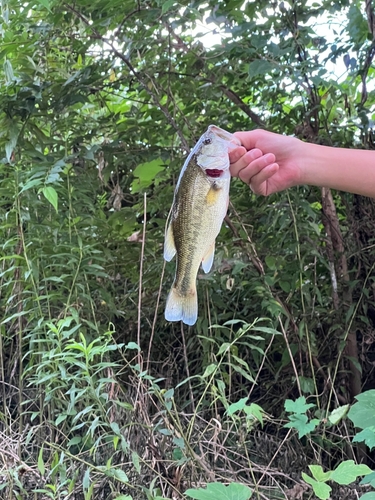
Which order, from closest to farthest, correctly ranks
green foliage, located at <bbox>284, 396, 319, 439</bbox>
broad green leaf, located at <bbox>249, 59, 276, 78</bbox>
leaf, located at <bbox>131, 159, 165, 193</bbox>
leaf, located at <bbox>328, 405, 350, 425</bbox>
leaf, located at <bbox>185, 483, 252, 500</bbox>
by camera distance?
leaf, located at <bbox>185, 483, 252, 500</bbox> < green foliage, located at <bbox>284, 396, 319, 439</bbox> < leaf, located at <bbox>328, 405, 350, 425</bbox> < broad green leaf, located at <bbox>249, 59, 276, 78</bbox> < leaf, located at <bbox>131, 159, 165, 193</bbox>

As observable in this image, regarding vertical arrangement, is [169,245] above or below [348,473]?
above

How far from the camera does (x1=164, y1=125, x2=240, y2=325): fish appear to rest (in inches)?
47.0

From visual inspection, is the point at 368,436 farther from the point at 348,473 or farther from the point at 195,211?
the point at 195,211

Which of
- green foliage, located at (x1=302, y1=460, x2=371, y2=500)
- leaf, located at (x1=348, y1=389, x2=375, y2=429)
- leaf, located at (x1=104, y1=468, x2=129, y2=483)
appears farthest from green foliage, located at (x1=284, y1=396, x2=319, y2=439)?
leaf, located at (x1=104, y1=468, x2=129, y2=483)

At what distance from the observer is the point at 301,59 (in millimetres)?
2047

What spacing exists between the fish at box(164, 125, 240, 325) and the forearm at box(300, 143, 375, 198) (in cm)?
45

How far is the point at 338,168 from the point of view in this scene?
62.0 inches

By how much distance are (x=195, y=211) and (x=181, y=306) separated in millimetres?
245

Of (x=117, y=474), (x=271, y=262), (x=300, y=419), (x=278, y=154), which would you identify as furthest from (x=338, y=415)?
(x=278, y=154)

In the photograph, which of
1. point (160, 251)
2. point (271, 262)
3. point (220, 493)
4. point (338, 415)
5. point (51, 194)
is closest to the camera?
point (220, 493)

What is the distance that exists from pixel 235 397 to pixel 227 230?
0.79 metres

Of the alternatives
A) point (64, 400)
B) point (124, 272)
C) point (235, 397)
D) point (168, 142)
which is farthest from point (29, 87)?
point (235, 397)

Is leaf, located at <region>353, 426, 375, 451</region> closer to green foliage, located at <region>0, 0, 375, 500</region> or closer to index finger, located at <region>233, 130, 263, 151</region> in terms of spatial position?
green foliage, located at <region>0, 0, 375, 500</region>

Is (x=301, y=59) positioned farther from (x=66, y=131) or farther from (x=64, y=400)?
(x=64, y=400)
